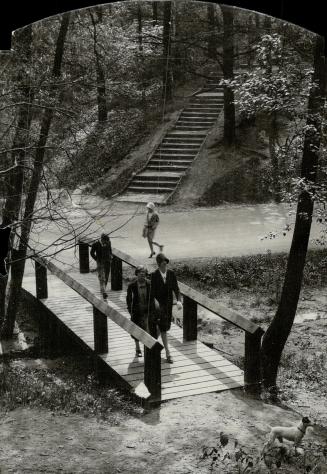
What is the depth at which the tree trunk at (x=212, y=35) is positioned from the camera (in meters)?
7.70

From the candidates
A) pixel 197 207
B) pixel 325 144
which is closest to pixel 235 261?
pixel 197 207

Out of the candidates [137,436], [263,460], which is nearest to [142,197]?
[137,436]

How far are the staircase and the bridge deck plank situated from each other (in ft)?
6.67

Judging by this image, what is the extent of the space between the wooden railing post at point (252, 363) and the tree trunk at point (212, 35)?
3.78 metres

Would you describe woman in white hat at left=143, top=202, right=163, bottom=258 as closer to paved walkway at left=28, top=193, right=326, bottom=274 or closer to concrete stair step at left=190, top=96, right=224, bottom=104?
paved walkway at left=28, top=193, right=326, bottom=274

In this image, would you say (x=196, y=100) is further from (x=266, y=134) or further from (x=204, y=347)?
(x=204, y=347)

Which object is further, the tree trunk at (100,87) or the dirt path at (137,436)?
the tree trunk at (100,87)

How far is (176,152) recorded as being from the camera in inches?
337

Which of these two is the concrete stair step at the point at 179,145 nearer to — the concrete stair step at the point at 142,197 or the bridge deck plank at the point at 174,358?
the concrete stair step at the point at 142,197

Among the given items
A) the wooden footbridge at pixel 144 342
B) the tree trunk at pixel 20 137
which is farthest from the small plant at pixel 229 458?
the tree trunk at pixel 20 137

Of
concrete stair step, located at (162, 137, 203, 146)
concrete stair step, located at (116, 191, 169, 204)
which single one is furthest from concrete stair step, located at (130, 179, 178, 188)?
concrete stair step, located at (162, 137, 203, 146)

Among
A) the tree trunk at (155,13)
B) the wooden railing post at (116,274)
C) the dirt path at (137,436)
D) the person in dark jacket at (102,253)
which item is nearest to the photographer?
the dirt path at (137,436)

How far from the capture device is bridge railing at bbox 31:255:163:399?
8.57 meters

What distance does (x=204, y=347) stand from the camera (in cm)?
1036
